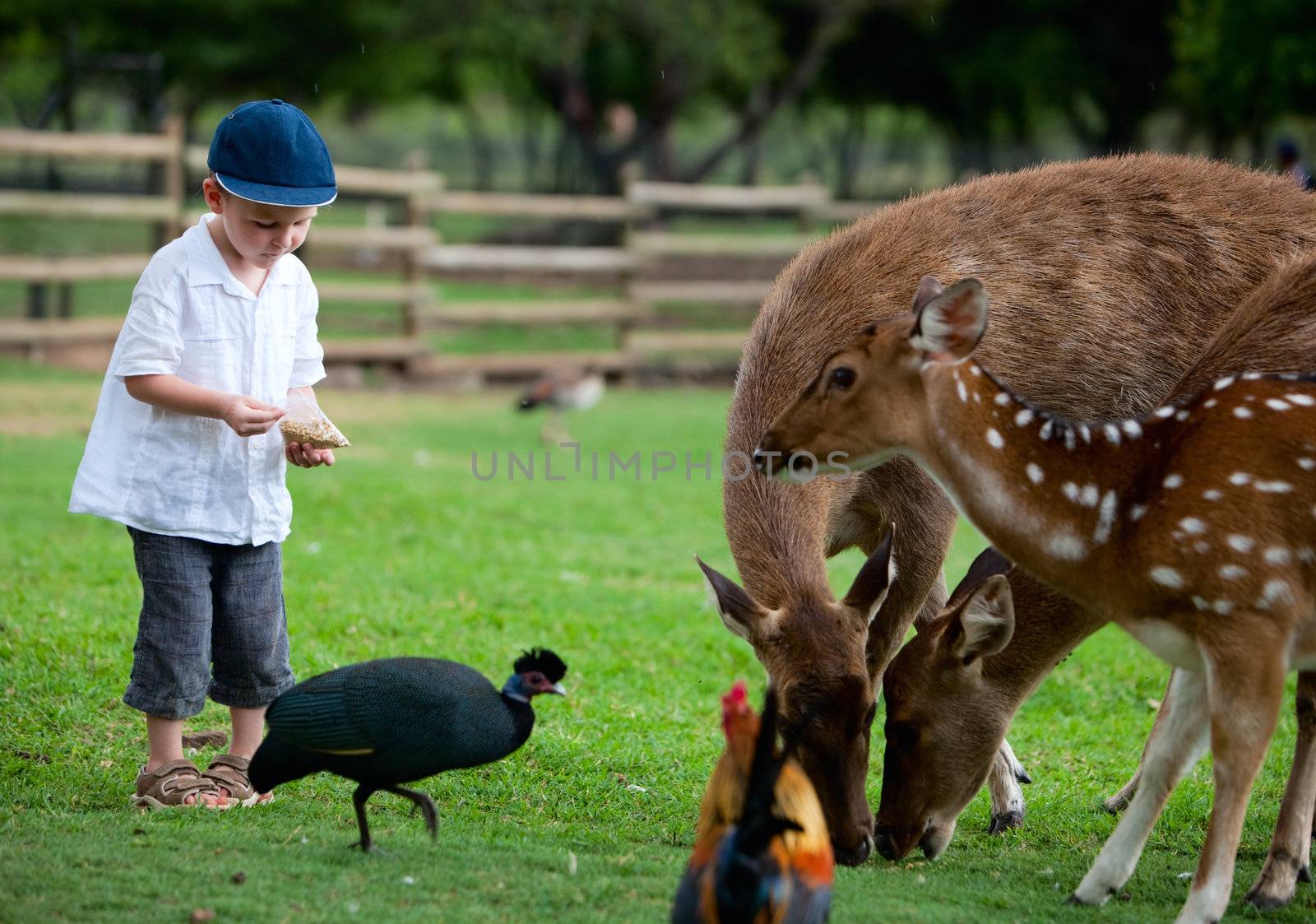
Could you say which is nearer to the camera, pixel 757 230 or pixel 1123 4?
pixel 1123 4

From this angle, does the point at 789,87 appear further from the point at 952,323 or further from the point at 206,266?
the point at 952,323

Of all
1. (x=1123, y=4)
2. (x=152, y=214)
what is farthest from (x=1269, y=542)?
(x=1123, y=4)

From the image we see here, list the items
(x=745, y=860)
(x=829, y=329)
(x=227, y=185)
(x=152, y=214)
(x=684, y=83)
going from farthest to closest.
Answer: (x=684, y=83) → (x=152, y=214) → (x=829, y=329) → (x=227, y=185) → (x=745, y=860)

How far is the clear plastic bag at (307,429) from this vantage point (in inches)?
185

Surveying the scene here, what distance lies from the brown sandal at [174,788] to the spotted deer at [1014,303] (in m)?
1.85

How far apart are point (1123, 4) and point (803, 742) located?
29.5 m

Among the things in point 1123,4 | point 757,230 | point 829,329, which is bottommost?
point 757,230

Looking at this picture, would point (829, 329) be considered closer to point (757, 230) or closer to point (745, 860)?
point (745, 860)

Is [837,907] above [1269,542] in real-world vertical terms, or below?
below

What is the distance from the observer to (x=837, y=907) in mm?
4008

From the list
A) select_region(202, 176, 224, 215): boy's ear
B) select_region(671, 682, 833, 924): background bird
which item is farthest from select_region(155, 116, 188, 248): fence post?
select_region(671, 682, 833, 924): background bird

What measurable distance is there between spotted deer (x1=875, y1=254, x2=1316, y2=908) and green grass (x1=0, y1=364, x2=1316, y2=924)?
0.66 ft

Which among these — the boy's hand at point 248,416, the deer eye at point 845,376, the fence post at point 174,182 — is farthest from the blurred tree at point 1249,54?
the boy's hand at point 248,416

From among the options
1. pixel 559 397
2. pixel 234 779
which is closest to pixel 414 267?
pixel 559 397
